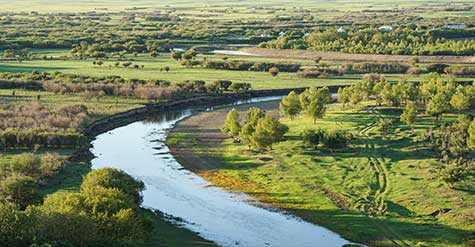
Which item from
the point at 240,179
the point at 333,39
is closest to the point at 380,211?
the point at 240,179

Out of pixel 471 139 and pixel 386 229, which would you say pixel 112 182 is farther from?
pixel 471 139

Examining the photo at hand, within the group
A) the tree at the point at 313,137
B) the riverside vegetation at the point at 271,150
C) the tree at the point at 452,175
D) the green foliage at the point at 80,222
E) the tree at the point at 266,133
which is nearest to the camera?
the green foliage at the point at 80,222

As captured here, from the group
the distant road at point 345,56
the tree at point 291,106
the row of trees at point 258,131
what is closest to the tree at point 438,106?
the tree at point 291,106

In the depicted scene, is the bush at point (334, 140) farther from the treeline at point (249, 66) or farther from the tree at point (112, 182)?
the treeline at point (249, 66)

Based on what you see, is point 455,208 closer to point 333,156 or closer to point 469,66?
point 333,156

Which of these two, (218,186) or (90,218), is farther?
(218,186)

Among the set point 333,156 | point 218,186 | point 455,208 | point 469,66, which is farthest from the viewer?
point 469,66
